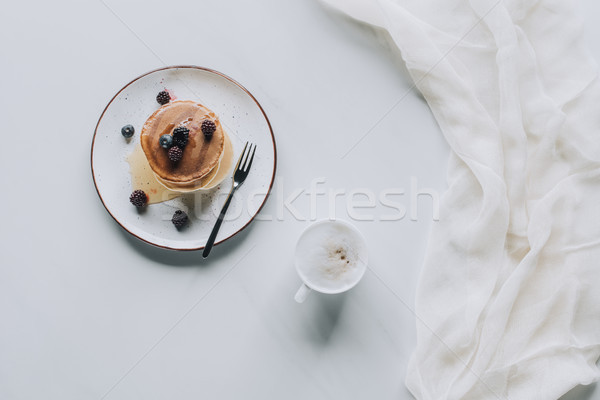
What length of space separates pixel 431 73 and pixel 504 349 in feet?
2.42

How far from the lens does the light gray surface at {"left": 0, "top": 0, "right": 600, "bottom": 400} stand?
1371 millimetres

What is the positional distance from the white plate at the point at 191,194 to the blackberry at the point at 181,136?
12 cm

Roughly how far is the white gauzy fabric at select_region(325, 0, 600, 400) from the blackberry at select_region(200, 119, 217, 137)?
0.52m

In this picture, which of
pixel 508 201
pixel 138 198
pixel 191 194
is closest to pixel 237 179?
pixel 191 194

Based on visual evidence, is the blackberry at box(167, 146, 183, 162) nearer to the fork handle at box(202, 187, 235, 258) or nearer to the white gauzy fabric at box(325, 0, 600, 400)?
the fork handle at box(202, 187, 235, 258)

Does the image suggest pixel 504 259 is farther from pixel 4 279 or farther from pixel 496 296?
pixel 4 279

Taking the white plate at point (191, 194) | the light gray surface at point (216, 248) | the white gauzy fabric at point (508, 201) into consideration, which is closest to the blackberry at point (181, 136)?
the white plate at point (191, 194)

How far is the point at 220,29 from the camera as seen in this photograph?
1419 mm

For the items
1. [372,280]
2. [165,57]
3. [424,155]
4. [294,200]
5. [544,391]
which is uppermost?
[165,57]

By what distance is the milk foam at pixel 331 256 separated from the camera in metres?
1.30

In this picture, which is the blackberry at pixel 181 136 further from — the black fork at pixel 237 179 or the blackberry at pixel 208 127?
the black fork at pixel 237 179

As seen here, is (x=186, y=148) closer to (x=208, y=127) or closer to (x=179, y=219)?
(x=208, y=127)

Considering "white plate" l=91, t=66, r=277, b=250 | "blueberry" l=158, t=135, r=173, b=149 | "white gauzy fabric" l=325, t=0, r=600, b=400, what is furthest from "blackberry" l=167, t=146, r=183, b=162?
"white gauzy fabric" l=325, t=0, r=600, b=400

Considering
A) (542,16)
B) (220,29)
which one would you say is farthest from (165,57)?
(542,16)
